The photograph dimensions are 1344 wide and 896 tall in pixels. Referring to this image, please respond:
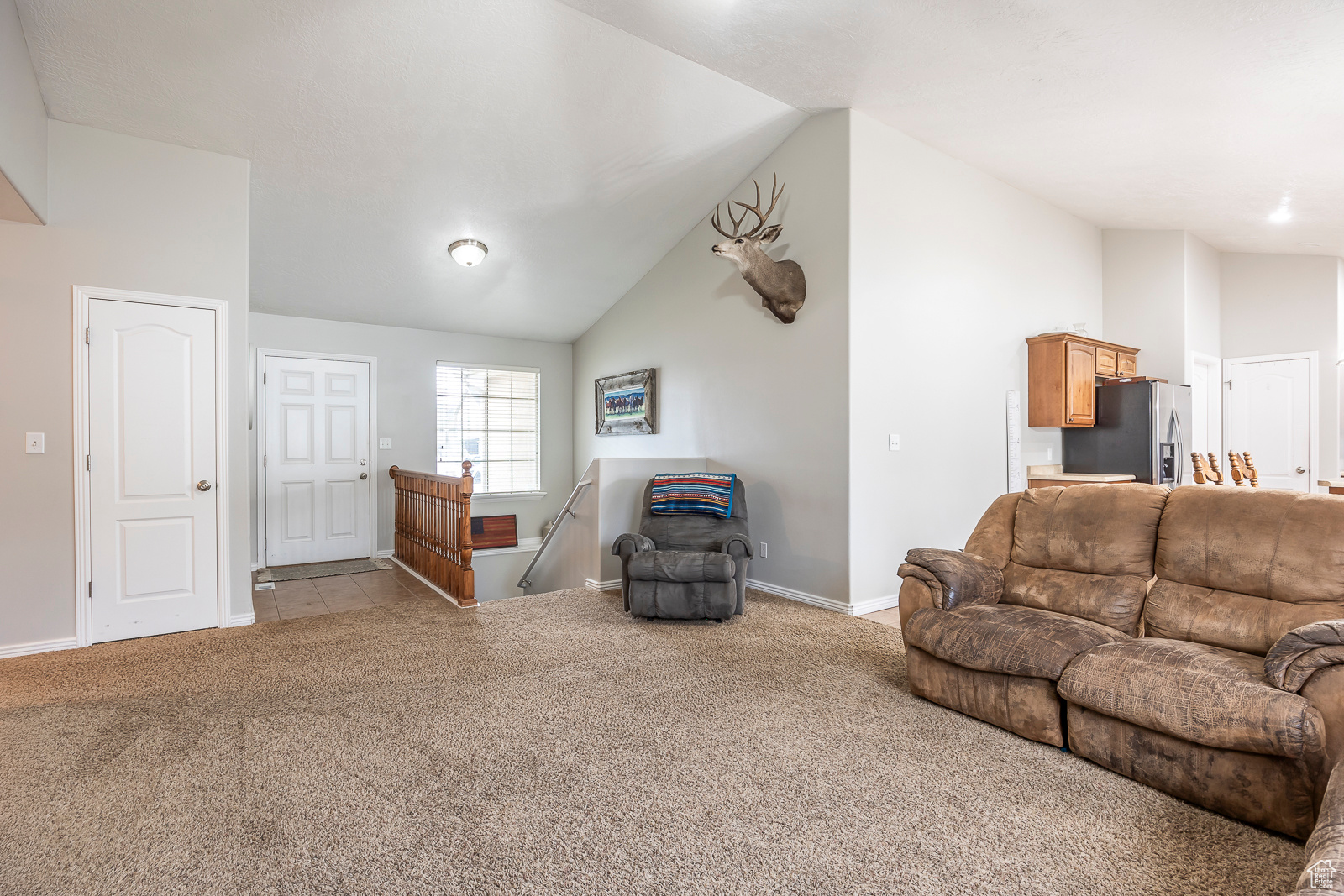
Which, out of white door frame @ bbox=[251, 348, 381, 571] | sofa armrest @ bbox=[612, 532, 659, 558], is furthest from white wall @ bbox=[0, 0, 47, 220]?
sofa armrest @ bbox=[612, 532, 659, 558]

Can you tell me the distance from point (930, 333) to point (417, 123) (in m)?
3.63

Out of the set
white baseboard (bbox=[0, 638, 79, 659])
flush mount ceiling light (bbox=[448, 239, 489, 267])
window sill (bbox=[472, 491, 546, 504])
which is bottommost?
white baseboard (bbox=[0, 638, 79, 659])

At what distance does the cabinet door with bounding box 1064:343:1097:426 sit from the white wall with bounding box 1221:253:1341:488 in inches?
84.1

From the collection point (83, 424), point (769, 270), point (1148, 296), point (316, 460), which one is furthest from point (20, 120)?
point (1148, 296)

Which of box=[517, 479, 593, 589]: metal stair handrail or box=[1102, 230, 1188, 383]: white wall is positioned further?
box=[1102, 230, 1188, 383]: white wall

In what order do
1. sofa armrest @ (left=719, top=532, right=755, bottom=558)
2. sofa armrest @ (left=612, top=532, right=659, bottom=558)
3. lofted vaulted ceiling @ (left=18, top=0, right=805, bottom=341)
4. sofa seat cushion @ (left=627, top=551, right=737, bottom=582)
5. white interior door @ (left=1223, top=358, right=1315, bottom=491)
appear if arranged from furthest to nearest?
white interior door @ (left=1223, top=358, right=1315, bottom=491), sofa armrest @ (left=612, top=532, right=659, bottom=558), sofa armrest @ (left=719, top=532, right=755, bottom=558), sofa seat cushion @ (left=627, top=551, right=737, bottom=582), lofted vaulted ceiling @ (left=18, top=0, right=805, bottom=341)

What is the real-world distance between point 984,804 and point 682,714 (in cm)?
112

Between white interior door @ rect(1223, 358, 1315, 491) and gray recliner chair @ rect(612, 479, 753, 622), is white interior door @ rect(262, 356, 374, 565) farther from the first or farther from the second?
white interior door @ rect(1223, 358, 1315, 491)

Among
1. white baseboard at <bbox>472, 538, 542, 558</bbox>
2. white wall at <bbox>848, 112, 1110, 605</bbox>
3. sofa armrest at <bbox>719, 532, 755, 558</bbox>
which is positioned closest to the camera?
sofa armrest at <bbox>719, 532, 755, 558</bbox>

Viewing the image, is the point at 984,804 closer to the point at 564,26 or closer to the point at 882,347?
the point at 882,347

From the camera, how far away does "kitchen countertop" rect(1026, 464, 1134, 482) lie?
5.50 metres

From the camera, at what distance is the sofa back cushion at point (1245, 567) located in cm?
218

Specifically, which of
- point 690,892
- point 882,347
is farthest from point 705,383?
point 690,892

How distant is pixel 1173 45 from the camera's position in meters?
3.12
